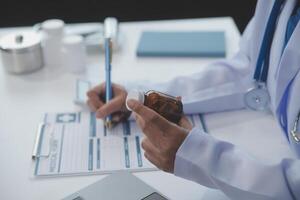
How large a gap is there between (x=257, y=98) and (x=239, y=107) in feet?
0.36

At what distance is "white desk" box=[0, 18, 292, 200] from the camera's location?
0.78 metres

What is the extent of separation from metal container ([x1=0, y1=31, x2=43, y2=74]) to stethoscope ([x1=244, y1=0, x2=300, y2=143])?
1.94 ft

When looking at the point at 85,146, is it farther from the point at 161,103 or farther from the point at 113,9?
the point at 113,9

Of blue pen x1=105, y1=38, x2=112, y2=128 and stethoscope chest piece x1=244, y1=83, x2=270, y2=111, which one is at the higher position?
blue pen x1=105, y1=38, x2=112, y2=128

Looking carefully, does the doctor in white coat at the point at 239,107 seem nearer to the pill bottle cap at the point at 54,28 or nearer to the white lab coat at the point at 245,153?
the white lab coat at the point at 245,153

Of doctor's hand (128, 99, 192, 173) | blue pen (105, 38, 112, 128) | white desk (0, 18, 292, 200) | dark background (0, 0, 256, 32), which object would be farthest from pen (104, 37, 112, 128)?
dark background (0, 0, 256, 32)

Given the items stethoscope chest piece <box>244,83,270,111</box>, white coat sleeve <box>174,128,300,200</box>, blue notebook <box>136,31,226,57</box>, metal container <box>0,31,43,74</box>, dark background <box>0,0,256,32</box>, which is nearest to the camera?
white coat sleeve <box>174,128,300,200</box>

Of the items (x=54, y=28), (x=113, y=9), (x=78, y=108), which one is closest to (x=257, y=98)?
(x=78, y=108)

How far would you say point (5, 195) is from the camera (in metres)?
0.77

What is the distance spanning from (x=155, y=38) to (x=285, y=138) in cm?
60

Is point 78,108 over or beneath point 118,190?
over

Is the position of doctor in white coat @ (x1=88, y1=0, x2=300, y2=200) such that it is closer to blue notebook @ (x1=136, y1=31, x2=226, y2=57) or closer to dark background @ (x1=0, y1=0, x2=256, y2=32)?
blue notebook @ (x1=136, y1=31, x2=226, y2=57)

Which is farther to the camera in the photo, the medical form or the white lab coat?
the medical form

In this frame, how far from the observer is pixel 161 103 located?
2.55ft
